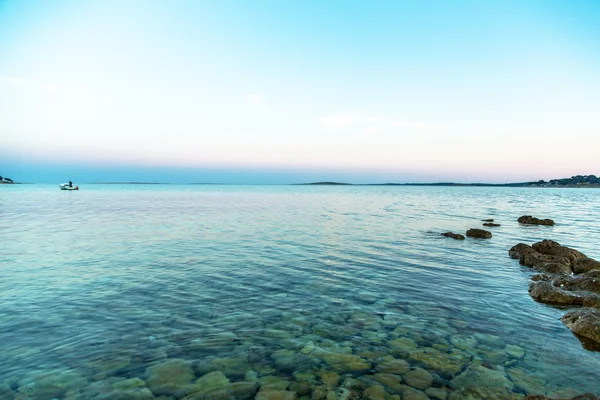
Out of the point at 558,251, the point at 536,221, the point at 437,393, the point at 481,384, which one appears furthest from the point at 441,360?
the point at 536,221

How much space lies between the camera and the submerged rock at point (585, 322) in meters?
8.12

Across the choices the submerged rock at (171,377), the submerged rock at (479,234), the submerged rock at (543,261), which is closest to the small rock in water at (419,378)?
the submerged rock at (171,377)

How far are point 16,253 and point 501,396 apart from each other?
70.3ft

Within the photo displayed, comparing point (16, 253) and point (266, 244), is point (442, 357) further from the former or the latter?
point (16, 253)

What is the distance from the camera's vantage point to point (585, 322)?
845 cm

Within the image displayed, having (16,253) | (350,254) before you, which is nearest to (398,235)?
(350,254)

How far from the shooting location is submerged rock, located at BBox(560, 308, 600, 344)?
8.12 metres

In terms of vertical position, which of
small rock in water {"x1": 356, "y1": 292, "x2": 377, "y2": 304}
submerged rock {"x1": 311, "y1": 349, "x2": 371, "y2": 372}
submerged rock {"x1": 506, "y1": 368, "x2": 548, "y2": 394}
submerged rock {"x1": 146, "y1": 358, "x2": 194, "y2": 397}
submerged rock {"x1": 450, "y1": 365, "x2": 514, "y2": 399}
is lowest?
submerged rock {"x1": 506, "y1": 368, "x2": 548, "y2": 394}

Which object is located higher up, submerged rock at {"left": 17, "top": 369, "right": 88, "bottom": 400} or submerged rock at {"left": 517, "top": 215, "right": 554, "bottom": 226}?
submerged rock at {"left": 17, "top": 369, "right": 88, "bottom": 400}

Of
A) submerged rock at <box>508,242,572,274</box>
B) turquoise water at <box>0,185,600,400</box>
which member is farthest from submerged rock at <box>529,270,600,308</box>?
submerged rock at <box>508,242,572,274</box>

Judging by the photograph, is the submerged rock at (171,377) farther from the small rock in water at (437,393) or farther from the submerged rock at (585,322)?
the submerged rock at (585,322)

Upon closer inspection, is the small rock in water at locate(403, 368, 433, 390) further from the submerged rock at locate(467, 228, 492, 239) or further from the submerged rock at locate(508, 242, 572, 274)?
the submerged rock at locate(467, 228, 492, 239)

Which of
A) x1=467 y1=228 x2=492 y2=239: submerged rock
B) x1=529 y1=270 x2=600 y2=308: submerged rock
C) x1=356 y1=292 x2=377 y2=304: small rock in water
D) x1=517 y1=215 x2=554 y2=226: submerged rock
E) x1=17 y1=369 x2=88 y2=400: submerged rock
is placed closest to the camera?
x1=17 y1=369 x2=88 y2=400: submerged rock

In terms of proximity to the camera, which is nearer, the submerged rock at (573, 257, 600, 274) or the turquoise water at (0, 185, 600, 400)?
the turquoise water at (0, 185, 600, 400)
